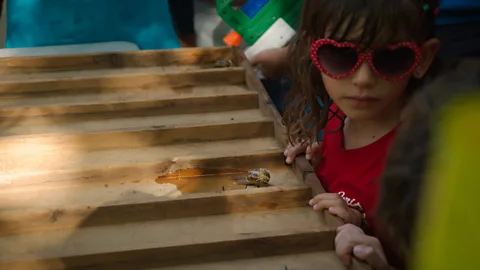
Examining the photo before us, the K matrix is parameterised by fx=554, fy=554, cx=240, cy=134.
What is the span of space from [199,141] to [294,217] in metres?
0.35

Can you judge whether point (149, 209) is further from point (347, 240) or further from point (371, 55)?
point (371, 55)

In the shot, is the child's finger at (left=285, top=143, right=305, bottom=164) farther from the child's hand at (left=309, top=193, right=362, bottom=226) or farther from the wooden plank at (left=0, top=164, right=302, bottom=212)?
the child's hand at (left=309, top=193, right=362, bottom=226)

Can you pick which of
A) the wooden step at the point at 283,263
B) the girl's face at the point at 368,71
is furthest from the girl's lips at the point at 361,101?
the wooden step at the point at 283,263

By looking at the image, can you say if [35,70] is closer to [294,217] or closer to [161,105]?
[161,105]

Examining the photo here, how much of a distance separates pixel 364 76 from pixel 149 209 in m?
0.43

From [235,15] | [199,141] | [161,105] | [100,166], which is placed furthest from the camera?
[235,15]

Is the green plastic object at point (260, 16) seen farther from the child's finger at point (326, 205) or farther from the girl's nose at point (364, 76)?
the child's finger at point (326, 205)

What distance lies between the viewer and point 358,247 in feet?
2.64

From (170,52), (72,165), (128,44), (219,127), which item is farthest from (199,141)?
(128,44)

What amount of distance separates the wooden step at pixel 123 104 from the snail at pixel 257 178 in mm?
318

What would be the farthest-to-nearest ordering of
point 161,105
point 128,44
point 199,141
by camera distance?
1. point 128,44
2. point 161,105
3. point 199,141

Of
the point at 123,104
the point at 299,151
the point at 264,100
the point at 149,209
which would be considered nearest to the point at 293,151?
the point at 299,151

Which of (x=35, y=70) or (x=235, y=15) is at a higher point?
(x=235, y=15)

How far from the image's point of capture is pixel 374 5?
2.92 ft
